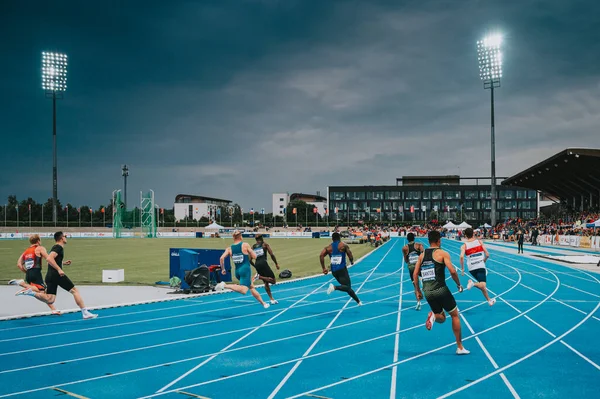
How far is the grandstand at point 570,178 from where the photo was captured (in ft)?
178

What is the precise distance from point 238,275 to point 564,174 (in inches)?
2539

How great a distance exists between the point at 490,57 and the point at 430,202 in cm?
7556

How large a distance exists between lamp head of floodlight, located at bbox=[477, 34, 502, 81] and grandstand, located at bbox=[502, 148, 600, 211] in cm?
1110

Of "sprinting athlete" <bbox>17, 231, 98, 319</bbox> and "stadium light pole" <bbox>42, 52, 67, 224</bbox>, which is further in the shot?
"stadium light pole" <bbox>42, 52, 67, 224</bbox>

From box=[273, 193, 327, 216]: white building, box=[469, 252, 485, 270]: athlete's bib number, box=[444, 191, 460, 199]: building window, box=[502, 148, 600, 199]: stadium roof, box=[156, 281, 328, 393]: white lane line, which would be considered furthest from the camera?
box=[273, 193, 327, 216]: white building

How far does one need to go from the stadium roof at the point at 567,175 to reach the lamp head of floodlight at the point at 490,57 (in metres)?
11.2

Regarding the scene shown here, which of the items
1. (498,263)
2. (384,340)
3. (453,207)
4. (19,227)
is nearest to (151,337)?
(384,340)

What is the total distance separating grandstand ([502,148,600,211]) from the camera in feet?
178

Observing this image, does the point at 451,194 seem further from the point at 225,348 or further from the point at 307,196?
the point at 225,348

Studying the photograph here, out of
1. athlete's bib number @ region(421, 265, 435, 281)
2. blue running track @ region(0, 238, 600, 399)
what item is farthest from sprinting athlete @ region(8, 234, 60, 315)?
athlete's bib number @ region(421, 265, 435, 281)

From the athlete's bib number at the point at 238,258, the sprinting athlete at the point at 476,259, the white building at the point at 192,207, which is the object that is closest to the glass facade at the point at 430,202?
the white building at the point at 192,207

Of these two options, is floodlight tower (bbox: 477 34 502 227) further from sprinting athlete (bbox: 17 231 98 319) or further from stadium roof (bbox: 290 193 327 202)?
stadium roof (bbox: 290 193 327 202)

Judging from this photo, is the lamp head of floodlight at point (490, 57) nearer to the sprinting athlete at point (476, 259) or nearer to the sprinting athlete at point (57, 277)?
the sprinting athlete at point (476, 259)

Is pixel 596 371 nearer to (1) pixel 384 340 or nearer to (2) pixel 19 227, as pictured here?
(1) pixel 384 340
